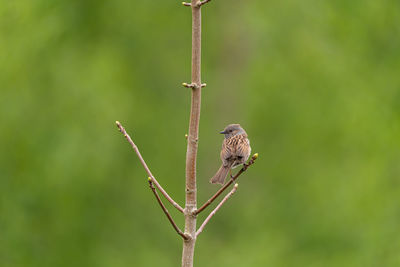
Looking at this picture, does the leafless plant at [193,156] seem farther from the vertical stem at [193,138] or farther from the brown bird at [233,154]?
the brown bird at [233,154]

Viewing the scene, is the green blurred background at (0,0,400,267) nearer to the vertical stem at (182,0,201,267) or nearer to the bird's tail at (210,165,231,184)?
the bird's tail at (210,165,231,184)

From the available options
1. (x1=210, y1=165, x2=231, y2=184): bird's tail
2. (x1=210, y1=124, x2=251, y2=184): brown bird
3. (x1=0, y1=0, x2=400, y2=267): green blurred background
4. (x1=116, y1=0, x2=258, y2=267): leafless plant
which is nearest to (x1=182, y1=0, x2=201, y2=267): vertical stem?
(x1=116, y1=0, x2=258, y2=267): leafless plant

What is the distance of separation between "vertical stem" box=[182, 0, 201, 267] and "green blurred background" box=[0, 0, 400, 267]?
24.5 feet

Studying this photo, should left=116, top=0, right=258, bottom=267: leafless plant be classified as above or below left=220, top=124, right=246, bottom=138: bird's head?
below

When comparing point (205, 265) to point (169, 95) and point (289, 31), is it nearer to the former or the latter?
point (169, 95)

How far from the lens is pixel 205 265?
41.1ft

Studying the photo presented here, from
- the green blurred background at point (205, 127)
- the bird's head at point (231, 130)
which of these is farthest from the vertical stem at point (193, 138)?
the green blurred background at point (205, 127)

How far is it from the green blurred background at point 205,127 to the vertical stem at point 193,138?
7482 millimetres

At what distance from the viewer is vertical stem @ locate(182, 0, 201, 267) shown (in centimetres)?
296

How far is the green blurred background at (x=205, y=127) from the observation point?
10.8 metres

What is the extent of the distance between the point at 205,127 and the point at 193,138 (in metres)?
10.6

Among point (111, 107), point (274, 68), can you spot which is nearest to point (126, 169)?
point (111, 107)

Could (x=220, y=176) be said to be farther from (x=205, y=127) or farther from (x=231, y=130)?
(x=205, y=127)

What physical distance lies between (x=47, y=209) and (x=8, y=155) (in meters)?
1.21
